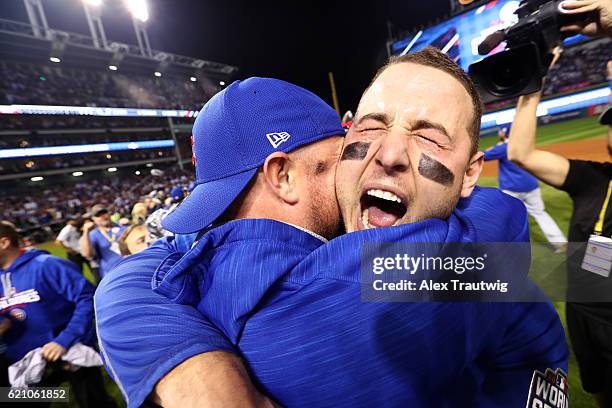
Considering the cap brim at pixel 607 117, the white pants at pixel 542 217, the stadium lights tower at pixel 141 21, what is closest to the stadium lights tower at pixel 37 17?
the stadium lights tower at pixel 141 21

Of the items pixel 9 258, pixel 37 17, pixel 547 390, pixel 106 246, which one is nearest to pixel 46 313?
pixel 9 258

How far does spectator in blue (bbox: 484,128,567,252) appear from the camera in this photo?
5957 mm

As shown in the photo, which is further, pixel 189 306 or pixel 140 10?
pixel 140 10

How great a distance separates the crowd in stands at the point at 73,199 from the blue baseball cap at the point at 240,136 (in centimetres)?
2198

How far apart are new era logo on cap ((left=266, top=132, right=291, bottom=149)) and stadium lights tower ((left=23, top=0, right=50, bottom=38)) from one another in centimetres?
3945

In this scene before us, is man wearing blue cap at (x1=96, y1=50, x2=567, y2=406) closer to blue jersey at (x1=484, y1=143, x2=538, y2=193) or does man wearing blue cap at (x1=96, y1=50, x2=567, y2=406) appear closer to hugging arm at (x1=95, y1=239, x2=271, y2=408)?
hugging arm at (x1=95, y1=239, x2=271, y2=408)

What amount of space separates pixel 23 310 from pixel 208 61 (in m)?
46.4

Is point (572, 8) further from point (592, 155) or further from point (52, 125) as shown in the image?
point (52, 125)

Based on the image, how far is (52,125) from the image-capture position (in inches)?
1212

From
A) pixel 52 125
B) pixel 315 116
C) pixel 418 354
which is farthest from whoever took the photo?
pixel 52 125

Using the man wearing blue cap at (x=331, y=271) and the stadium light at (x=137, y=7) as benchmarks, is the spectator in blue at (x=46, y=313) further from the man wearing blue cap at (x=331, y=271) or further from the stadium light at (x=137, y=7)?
the stadium light at (x=137, y=7)

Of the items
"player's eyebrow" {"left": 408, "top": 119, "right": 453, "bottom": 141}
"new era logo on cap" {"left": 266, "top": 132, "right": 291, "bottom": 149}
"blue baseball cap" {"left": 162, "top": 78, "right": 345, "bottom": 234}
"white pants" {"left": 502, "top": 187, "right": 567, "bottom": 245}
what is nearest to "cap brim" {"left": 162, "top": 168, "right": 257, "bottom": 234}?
"blue baseball cap" {"left": 162, "top": 78, "right": 345, "bottom": 234}

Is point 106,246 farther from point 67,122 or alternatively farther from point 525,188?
point 67,122

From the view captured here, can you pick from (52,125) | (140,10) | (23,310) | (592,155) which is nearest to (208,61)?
(140,10)
